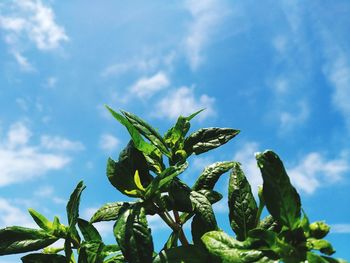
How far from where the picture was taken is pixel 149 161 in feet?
10.4

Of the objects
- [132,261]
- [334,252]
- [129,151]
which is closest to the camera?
[334,252]

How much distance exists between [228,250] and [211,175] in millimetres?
727

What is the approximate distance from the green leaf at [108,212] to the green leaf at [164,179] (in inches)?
7.1

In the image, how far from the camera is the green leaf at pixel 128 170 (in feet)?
9.90

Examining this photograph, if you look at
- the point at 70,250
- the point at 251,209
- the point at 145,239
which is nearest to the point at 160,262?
the point at 145,239

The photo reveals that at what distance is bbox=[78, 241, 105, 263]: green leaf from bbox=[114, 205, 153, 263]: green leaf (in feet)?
1.55

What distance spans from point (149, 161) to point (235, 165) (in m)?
0.59

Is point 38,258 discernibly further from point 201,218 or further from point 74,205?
point 201,218

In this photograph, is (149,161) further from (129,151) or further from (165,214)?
(165,214)

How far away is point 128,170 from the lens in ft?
9.99

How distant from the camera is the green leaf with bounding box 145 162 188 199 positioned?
272cm

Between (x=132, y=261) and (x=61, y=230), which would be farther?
(x=61, y=230)

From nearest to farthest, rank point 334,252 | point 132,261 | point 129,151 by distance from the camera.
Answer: point 334,252, point 132,261, point 129,151

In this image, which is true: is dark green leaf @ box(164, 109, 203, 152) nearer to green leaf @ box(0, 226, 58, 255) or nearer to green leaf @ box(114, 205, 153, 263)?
green leaf @ box(114, 205, 153, 263)
